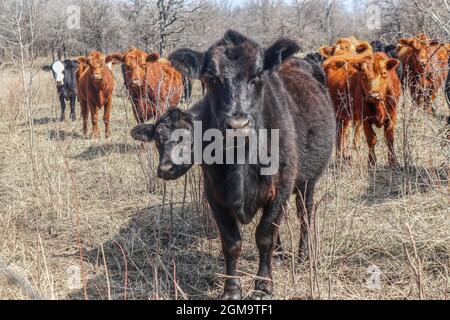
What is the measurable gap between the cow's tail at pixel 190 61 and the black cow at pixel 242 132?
0.16 feet

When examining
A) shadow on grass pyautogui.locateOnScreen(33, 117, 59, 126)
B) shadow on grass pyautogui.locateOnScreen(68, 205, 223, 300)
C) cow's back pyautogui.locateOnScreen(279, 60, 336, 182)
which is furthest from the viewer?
shadow on grass pyautogui.locateOnScreen(33, 117, 59, 126)

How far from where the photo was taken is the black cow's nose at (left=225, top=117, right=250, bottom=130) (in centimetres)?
297

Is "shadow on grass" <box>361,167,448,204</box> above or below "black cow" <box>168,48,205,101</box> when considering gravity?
below

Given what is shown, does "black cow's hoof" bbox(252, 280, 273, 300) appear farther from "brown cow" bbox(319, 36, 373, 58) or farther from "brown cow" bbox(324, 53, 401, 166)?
"brown cow" bbox(319, 36, 373, 58)

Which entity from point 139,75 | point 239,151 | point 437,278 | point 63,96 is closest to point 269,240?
point 239,151

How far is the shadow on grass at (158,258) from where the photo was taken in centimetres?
368

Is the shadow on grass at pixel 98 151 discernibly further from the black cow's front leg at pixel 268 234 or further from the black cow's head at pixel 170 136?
the black cow's front leg at pixel 268 234

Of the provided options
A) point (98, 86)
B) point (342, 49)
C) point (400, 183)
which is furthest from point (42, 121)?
point (400, 183)

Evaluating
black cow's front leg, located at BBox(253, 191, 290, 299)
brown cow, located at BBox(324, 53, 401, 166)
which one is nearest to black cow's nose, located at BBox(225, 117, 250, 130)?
black cow's front leg, located at BBox(253, 191, 290, 299)

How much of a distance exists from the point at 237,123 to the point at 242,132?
68 millimetres

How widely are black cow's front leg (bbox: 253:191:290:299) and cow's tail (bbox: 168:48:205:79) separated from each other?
1060 mm

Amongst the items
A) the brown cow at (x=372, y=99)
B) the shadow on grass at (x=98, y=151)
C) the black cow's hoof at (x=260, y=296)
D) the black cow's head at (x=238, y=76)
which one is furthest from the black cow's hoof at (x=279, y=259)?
the shadow on grass at (x=98, y=151)

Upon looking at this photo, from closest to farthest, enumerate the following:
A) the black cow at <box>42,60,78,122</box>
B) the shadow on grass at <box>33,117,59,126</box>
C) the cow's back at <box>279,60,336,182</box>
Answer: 1. the cow's back at <box>279,60,336,182</box>
2. the shadow on grass at <box>33,117,59,126</box>
3. the black cow at <box>42,60,78,122</box>
